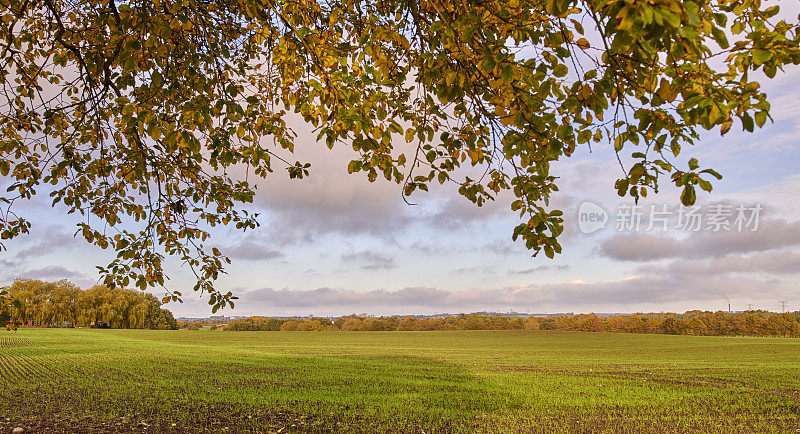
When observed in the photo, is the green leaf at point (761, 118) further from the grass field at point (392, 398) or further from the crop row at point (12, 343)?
the crop row at point (12, 343)

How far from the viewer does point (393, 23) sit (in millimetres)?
5832

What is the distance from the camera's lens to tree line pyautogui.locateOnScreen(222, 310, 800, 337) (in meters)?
66.1

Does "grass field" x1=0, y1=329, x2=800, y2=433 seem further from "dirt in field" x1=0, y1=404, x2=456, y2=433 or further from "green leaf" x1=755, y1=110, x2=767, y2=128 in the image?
"green leaf" x1=755, y1=110, x2=767, y2=128

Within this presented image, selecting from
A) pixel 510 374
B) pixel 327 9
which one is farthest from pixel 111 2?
pixel 510 374

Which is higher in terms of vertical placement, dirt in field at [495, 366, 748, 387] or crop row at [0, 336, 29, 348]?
dirt in field at [495, 366, 748, 387]

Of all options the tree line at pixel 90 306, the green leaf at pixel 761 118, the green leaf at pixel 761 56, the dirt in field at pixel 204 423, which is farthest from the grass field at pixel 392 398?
the tree line at pixel 90 306

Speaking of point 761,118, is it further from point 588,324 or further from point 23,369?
point 588,324

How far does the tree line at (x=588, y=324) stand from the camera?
66.1m

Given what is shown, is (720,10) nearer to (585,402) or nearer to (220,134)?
(220,134)

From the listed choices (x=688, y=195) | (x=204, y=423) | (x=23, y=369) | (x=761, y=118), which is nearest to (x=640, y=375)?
(x=204, y=423)

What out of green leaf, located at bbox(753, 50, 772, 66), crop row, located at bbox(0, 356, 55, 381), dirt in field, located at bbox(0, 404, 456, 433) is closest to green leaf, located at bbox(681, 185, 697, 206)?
green leaf, located at bbox(753, 50, 772, 66)

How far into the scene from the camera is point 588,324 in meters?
73.1

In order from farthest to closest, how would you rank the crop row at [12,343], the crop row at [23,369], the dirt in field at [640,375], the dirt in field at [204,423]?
the crop row at [12,343] → the crop row at [23,369] → the dirt in field at [640,375] → the dirt in field at [204,423]

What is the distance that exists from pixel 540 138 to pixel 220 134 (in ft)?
10.4
